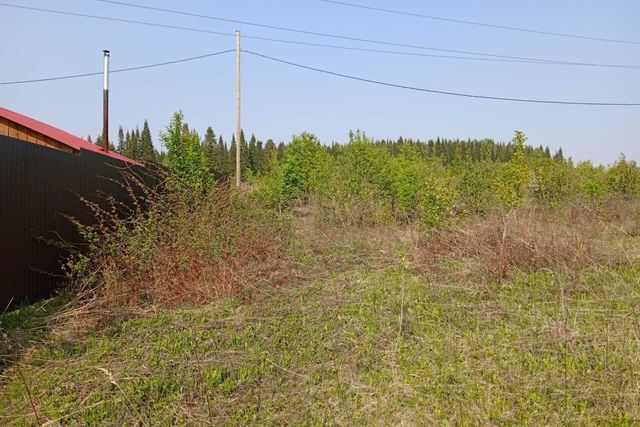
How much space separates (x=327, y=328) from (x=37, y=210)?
12.9ft

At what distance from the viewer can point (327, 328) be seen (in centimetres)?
426

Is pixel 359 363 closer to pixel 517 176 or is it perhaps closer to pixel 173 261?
pixel 173 261

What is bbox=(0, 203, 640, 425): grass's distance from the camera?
2732mm

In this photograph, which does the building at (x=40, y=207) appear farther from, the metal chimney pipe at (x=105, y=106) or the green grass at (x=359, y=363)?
the metal chimney pipe at (x=105, y=106)

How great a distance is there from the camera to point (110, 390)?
3.04 m

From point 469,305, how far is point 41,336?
4304 millimetres

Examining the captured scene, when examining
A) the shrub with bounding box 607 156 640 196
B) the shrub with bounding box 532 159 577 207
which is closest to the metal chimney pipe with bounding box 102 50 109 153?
the shrub with bounding box 532 159 577 207

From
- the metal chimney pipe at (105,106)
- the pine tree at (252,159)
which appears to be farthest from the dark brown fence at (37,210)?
the pine tree at (252,159)

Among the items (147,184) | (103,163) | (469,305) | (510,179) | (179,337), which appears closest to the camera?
(179,337)

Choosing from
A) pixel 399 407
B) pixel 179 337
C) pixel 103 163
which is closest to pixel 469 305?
pixel 399 407

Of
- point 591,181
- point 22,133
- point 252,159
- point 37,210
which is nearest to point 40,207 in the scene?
point 37,210

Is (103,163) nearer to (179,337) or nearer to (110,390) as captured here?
(179,337)

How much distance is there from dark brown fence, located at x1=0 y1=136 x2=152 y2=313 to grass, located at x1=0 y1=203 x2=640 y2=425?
76 cm

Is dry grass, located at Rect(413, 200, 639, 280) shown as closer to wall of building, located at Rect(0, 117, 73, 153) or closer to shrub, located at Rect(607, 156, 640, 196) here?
wall of building, located at Rect(0, 117, 73, 153)
